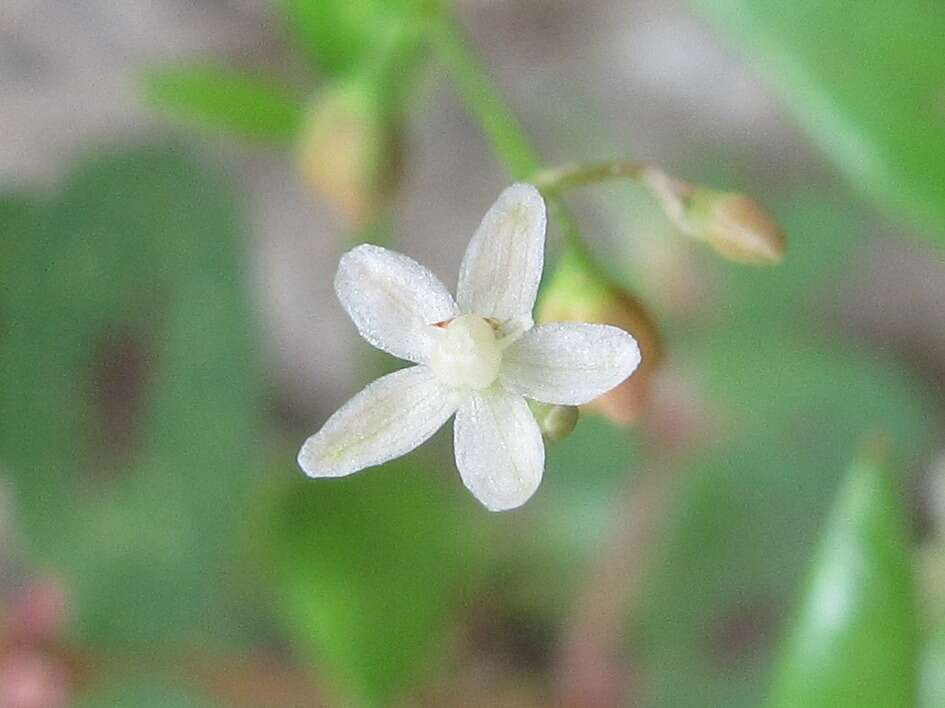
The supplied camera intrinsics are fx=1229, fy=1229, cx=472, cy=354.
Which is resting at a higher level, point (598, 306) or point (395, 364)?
point (395, 364)

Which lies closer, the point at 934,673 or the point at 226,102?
the point at 934,673

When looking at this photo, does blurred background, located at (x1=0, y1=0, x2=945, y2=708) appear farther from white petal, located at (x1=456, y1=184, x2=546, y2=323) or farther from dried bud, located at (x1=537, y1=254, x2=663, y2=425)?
white petal, located at (x1=456, y1=184, x2=546, y2=323)

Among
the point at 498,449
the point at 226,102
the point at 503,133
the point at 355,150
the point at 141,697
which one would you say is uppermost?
the point at 226,102

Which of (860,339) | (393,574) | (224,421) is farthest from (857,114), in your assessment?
(860,339)

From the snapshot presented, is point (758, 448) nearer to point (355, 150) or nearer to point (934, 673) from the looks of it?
point (934, 673)

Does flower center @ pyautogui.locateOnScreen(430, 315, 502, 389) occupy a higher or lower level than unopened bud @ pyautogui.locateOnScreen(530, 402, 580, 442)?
higher

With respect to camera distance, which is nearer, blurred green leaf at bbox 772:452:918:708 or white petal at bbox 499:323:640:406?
white petal at bbox 499:323:640:406

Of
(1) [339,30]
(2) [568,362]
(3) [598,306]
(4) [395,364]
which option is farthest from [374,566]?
(2) [568,362]

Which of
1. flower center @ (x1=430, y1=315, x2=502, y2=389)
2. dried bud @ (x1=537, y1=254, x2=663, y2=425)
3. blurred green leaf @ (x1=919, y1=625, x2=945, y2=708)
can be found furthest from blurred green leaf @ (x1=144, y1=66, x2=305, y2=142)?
blurred green leaf @ (x1=919, y1=625, x2=945, y2=708)
